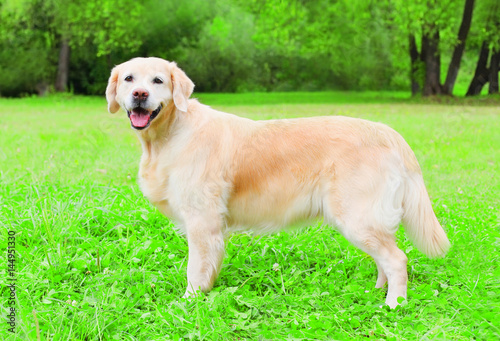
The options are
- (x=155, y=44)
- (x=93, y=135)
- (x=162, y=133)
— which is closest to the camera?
(x=162, y=133)

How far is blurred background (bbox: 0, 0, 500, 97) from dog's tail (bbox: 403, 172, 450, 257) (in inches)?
566

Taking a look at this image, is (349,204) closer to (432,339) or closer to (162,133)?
(432,339)

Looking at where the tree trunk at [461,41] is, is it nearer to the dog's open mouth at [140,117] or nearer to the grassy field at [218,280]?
the grassy field at [218,280]

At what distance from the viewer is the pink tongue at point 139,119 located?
303 centimetres

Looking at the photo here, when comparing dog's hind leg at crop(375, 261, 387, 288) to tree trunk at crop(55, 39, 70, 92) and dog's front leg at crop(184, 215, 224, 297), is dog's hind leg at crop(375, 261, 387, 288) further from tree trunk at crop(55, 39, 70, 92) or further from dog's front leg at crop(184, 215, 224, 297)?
tree trunk at crop(55, 39, 70, 92)

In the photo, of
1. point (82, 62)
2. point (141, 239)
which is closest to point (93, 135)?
point (141, 239)

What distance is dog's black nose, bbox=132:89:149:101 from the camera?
9.75 ft

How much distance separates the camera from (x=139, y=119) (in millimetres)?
3045

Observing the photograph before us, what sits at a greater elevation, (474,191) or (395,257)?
(395,257)

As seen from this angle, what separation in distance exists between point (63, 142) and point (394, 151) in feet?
20.7

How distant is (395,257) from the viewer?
2947 millimetres

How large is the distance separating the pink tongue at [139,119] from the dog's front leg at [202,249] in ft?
2.23

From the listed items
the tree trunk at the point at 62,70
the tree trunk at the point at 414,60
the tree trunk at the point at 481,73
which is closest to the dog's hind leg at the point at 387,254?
the tree trunk at the point at 414,60

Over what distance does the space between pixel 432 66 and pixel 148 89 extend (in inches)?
724
